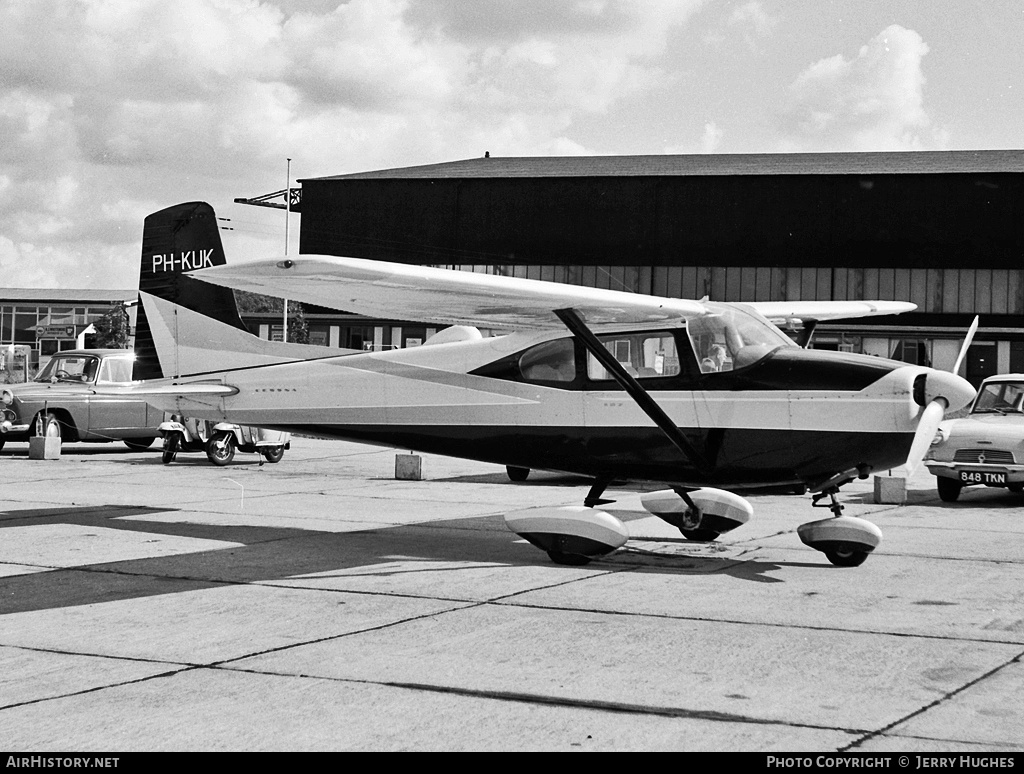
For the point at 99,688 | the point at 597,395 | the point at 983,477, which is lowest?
the point at 99,688

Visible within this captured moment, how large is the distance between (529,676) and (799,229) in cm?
6445

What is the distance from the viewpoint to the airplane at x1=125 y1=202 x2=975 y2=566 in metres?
8.72

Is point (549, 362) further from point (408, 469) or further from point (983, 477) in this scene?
point (408, 469)

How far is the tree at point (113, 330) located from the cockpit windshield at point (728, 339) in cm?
7525

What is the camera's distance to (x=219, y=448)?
2002 centimetres

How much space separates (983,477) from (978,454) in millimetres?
308

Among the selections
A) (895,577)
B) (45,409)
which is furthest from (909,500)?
(45,409)

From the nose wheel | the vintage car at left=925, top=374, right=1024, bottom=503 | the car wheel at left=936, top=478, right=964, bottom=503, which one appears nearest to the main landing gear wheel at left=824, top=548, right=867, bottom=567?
the nose wheel

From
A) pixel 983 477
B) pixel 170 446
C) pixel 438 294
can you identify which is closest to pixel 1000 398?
pixel 983 477

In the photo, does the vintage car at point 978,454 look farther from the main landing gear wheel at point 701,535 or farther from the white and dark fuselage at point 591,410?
the white and dark fuselage at point 591,410

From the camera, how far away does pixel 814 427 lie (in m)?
9.02

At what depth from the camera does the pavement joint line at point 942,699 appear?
464cm

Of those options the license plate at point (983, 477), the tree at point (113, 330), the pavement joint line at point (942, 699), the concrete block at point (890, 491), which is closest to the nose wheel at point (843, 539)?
the pavement joint line at point (942, 699)

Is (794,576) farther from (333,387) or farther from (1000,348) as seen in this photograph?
(1000,348)
